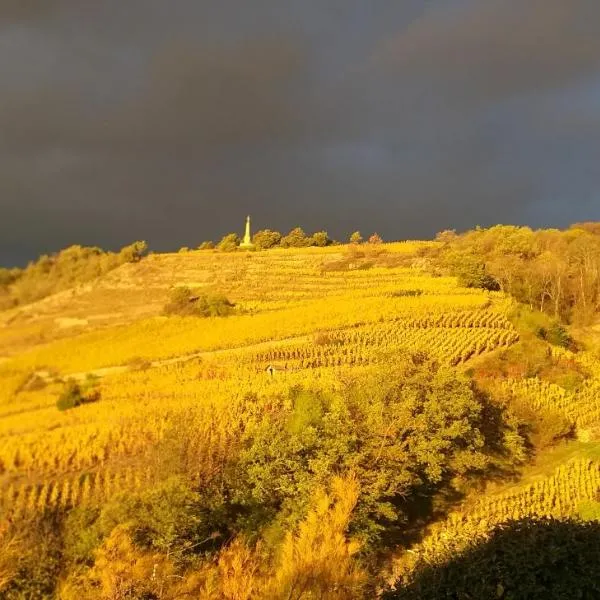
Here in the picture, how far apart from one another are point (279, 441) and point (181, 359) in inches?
498

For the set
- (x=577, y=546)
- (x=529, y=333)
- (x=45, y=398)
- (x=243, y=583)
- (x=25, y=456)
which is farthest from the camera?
(x=529, y=333)

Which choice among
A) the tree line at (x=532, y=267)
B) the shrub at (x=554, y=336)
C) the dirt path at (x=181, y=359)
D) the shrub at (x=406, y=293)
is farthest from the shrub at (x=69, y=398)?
the tree line at (x=532, y=267)

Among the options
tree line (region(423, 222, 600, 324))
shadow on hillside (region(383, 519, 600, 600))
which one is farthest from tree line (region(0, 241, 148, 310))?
shadow on hillside (region(383, 519, 600, 600))

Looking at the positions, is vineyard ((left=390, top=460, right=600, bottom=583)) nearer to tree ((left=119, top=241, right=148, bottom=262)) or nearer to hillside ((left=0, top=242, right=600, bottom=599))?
hillside ((left=0, top=242, right=600, bottom=599))

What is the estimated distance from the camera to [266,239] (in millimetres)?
60344

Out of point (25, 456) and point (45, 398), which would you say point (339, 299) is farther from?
point (25, 456)

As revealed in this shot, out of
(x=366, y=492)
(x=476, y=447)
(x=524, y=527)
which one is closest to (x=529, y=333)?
(x=476, y=447)

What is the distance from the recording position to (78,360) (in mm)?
27922

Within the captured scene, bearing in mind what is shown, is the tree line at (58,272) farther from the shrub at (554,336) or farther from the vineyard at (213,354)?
the shrub at (554,336)

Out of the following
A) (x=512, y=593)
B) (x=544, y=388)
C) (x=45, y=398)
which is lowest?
(x=544, y=388)

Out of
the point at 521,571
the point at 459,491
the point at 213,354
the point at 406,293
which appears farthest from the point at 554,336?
the point at 521,571

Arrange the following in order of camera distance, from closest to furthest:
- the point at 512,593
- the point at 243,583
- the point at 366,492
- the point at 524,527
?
the point at 512,593
the point at 524,527
the point at 243,583
the point at 366,492

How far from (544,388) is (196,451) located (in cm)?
1685

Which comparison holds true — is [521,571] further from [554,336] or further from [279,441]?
[554,336]
